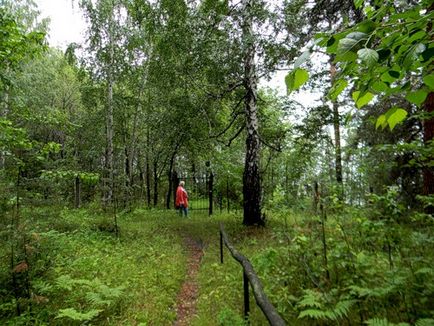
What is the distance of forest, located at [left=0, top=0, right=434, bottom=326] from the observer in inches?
86.7

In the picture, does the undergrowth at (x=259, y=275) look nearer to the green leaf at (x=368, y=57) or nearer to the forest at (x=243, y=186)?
the forest at (x=243, y=186)

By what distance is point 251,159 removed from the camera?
437 inches

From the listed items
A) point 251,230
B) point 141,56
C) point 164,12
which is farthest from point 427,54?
point 141,56

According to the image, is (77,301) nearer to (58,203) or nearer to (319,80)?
(58,203)

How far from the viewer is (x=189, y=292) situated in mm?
6652

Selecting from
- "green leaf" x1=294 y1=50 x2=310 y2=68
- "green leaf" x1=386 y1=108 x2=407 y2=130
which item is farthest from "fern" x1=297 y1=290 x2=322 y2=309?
"green leaf" x1=294 y1=50 x2=310 y2=68

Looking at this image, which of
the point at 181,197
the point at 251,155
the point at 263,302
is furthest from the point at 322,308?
the point at 181,197

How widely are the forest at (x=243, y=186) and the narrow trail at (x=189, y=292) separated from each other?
0.04 m

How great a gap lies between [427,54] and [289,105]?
1059 centimetres

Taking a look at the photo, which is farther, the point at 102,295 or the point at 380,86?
the point at 102,295

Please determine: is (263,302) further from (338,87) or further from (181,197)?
(181,197)

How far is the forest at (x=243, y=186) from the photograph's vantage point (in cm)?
220

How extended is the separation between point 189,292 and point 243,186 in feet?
17.3

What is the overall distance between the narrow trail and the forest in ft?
0.14
